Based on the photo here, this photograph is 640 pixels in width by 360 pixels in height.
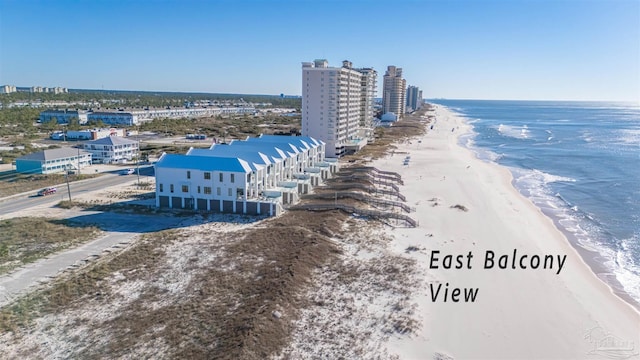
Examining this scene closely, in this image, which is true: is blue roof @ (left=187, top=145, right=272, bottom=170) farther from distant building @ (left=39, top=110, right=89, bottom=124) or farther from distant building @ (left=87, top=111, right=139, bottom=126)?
distant building @ (left=39, top=110, right=89, bottom=124)

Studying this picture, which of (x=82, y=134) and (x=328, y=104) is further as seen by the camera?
(x=82, y=134)

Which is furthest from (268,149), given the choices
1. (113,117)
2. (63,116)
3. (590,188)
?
(63,116)

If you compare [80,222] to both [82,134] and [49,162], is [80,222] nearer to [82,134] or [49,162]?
[49,162]

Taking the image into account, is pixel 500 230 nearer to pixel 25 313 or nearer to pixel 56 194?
pixel 25 313

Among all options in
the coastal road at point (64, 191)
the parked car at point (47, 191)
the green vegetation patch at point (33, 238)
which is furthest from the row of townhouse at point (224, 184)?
the parked car at point (47, 191)

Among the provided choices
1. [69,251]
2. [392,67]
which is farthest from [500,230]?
[392,67]

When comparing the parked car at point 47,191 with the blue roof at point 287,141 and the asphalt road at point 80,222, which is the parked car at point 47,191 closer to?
the asphalt road at point 80,222
